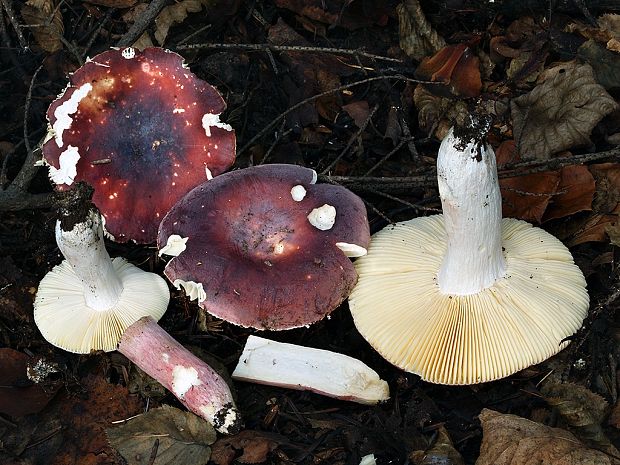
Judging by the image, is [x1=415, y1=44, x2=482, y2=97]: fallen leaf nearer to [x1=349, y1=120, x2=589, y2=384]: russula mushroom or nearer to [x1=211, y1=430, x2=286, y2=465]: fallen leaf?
[x1=349, y1=120, x2=589, y2=384]: russula mushroom

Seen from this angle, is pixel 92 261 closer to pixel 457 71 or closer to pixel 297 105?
pixel 297 105

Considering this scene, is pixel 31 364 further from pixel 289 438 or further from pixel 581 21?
pixel 581 21

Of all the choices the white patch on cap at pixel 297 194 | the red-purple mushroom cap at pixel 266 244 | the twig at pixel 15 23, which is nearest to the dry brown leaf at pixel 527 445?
the red-purple mushroom cap at pixel 266 244

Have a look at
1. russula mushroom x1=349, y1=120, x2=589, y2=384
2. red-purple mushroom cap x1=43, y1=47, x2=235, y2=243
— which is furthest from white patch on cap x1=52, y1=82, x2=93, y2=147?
russula mushroom x1=349, y1=120, x2=589, y2=384

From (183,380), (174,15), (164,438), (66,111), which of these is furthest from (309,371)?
(174,15)

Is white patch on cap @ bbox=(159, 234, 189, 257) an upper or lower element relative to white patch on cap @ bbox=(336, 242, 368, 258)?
lower

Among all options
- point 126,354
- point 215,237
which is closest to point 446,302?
point 215,237

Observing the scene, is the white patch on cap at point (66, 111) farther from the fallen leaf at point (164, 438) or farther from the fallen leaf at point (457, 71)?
the fallen leaf at point (457, 71)
